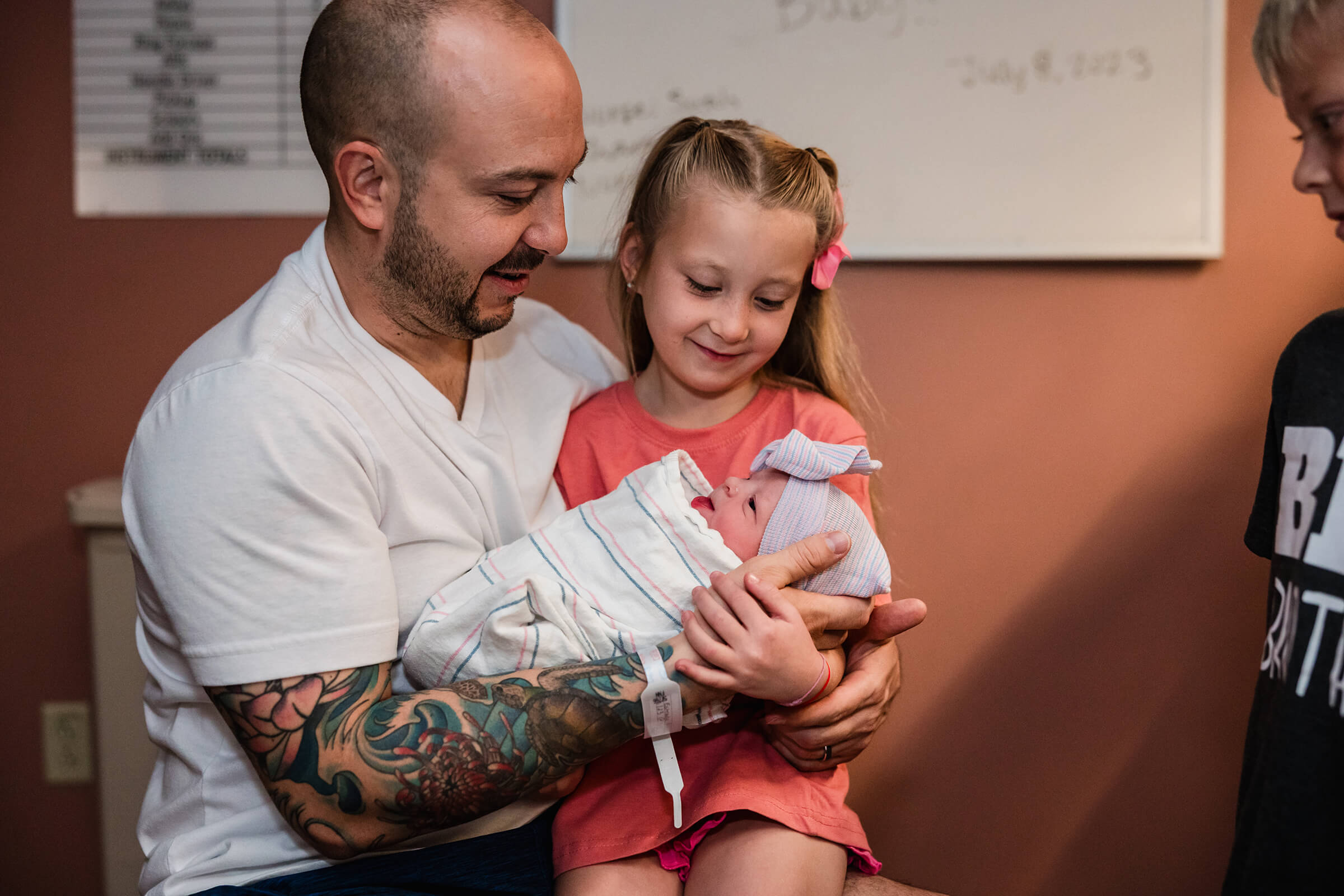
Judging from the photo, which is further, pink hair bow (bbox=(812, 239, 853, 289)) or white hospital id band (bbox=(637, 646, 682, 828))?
pink hair bow (bbox=(812, 239, 853, 289))

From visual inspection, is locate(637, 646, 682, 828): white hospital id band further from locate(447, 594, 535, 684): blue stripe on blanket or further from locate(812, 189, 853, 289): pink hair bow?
locate(812, 189, 853, 289): pink hair bow

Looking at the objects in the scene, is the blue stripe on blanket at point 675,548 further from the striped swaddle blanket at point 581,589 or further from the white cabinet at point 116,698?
the white cabinet at point 116,698

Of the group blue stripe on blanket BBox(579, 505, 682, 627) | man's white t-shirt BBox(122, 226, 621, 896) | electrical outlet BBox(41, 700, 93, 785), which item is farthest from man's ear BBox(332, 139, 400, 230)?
electrical outlet BBox(41, 700, 93, 785)

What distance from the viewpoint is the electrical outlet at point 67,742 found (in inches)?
79.7

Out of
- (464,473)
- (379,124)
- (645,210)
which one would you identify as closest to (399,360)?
(464,473)

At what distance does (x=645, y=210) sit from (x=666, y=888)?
1.03 m

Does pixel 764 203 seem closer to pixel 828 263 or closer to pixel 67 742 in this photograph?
pixel 828 263

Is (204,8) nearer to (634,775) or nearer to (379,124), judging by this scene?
(379,124)

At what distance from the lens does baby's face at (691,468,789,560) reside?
1.30 m

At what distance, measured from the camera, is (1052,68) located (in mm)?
1859

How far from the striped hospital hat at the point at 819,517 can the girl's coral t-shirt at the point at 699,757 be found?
0.11 m

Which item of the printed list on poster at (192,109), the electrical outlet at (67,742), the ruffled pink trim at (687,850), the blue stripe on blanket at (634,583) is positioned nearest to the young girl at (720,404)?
the ruffled pink trim at (687,850)

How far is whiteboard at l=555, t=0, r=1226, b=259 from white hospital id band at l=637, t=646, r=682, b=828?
0.98 m

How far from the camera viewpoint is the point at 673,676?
3.80 ft
